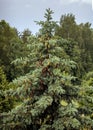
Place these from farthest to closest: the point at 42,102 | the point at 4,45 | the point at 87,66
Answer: the point at 87,66
the point at 4,45
the point at 42,102

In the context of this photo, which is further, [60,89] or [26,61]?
[26,61]

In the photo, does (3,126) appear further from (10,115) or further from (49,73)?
(49,73)

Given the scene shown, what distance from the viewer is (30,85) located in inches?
547

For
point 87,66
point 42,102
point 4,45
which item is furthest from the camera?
point 87,66

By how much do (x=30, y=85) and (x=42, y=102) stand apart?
1.10 metres

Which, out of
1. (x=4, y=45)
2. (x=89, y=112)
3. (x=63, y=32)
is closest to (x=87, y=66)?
(x=63, y=32)

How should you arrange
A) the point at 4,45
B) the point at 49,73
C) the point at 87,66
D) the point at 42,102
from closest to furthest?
the point at 42,102 < the point at 49,73 < the point at 4,45 < the point at 87,66

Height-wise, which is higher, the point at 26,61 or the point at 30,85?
the point at 26,61

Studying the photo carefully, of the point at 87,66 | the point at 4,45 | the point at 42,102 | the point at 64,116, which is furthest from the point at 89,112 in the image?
the point at 87,66

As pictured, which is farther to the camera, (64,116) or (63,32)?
(63,32)

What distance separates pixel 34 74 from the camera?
45.8ft

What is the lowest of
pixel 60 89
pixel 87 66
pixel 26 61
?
pixel 87 66

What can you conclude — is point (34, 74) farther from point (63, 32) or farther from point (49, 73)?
point (63, 32)

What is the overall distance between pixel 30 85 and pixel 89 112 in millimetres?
2991
